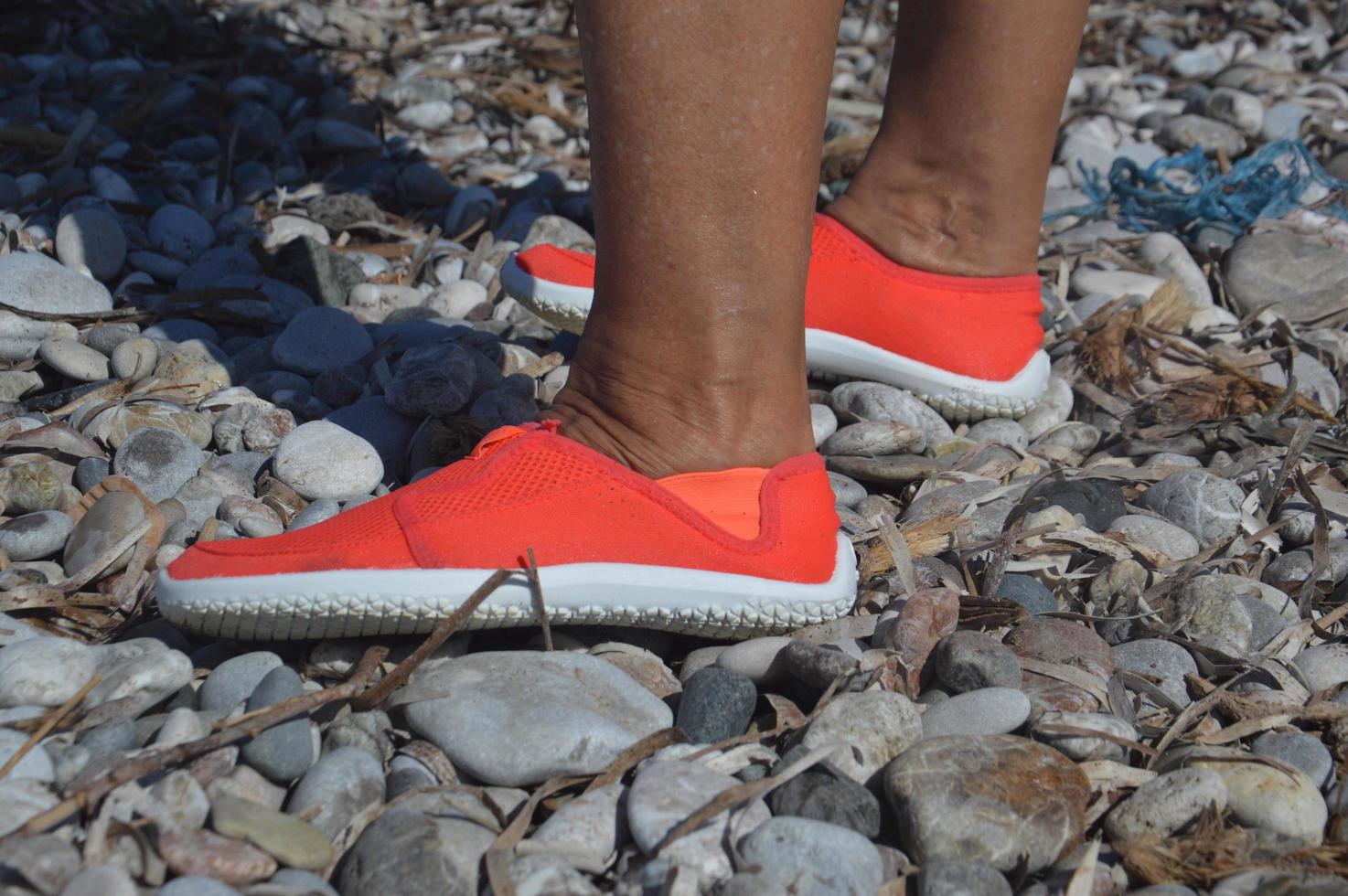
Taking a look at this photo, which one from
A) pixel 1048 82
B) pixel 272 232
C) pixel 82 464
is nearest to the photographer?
pixel 82 464

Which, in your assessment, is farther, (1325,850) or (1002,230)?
(1002,230)

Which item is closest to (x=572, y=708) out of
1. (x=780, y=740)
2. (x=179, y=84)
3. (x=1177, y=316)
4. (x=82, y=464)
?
(x=780, y=740)

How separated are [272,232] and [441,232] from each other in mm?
429

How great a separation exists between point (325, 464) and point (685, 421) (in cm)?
65

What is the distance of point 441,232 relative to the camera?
10.2 feet

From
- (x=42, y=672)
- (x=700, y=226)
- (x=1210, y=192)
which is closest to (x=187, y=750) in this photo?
(x=42, y=672)

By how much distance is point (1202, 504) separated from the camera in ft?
6.22

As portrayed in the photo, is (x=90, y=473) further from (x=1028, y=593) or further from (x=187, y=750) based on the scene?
(x=1028, y=593)

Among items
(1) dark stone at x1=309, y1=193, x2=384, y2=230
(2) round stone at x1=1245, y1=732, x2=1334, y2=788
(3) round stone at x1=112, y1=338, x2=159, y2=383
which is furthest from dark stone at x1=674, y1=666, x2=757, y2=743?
(1) dark stone at x1=309, y1=193, x2=384, y2=230

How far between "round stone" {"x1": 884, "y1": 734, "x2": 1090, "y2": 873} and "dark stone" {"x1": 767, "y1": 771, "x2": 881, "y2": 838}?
29 mm

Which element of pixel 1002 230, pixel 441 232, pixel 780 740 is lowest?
pixel 441 232

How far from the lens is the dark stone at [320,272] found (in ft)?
8.76

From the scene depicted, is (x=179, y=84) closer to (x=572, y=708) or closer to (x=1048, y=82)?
(x=1048, y=82)

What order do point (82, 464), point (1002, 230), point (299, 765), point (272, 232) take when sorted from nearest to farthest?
point (299, 765)
point (82, 464)
point (1002, 230)
point (272, 232)
